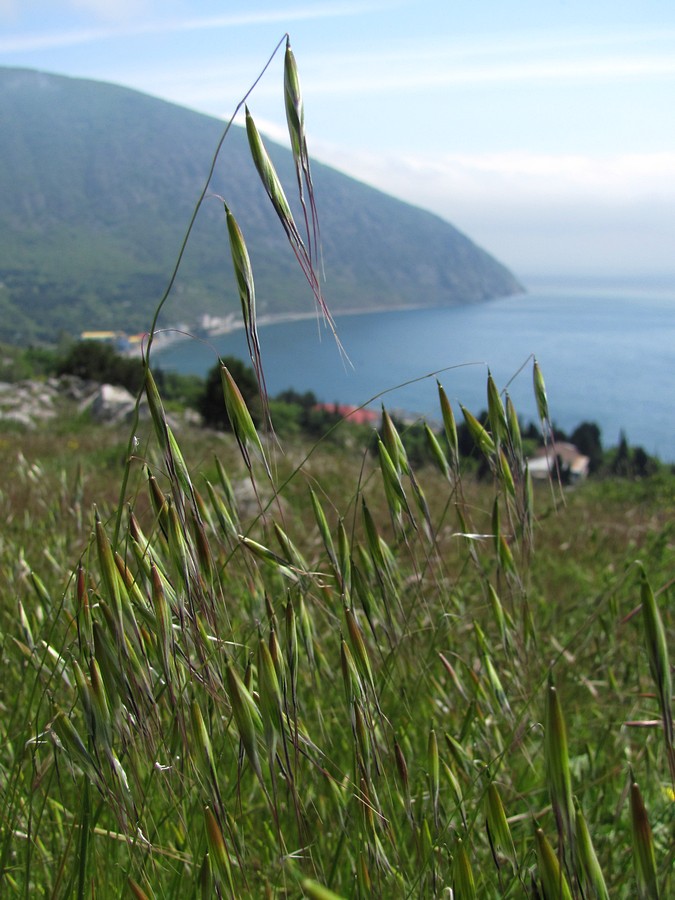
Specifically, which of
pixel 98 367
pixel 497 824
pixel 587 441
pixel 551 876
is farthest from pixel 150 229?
pixel 551 876

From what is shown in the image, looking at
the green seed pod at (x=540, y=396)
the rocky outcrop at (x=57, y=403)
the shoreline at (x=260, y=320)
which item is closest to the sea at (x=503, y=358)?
the green seed pod at (x=540, y=396)

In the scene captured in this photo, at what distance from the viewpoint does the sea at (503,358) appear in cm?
2831

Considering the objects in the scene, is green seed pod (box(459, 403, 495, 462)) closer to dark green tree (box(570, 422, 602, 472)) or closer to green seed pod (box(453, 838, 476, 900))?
green seed pod (box(453, 838, 476, 900))

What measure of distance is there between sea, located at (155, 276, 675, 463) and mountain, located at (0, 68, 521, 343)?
1461 centimetres

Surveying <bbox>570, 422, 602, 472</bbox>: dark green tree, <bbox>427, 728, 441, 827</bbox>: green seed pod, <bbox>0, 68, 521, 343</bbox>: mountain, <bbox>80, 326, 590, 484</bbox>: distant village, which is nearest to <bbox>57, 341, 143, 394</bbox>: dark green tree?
<bbox>80, 326, 590, 484</bbox>: distant village

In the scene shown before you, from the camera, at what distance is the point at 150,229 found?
110 meters

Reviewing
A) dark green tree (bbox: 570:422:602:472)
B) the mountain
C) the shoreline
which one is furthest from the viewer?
the mountain

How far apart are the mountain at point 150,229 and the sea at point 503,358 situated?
1461 centimetres

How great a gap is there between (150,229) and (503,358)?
82.1m

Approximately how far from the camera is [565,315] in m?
80.0

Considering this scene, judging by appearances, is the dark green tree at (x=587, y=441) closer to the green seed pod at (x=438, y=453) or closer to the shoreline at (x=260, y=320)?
the green seed pod at (x=438, y=453)

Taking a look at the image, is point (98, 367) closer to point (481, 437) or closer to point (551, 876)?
point (481, 437)

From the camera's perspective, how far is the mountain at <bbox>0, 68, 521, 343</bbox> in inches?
3169

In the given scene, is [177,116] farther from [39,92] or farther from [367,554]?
[367,554]
